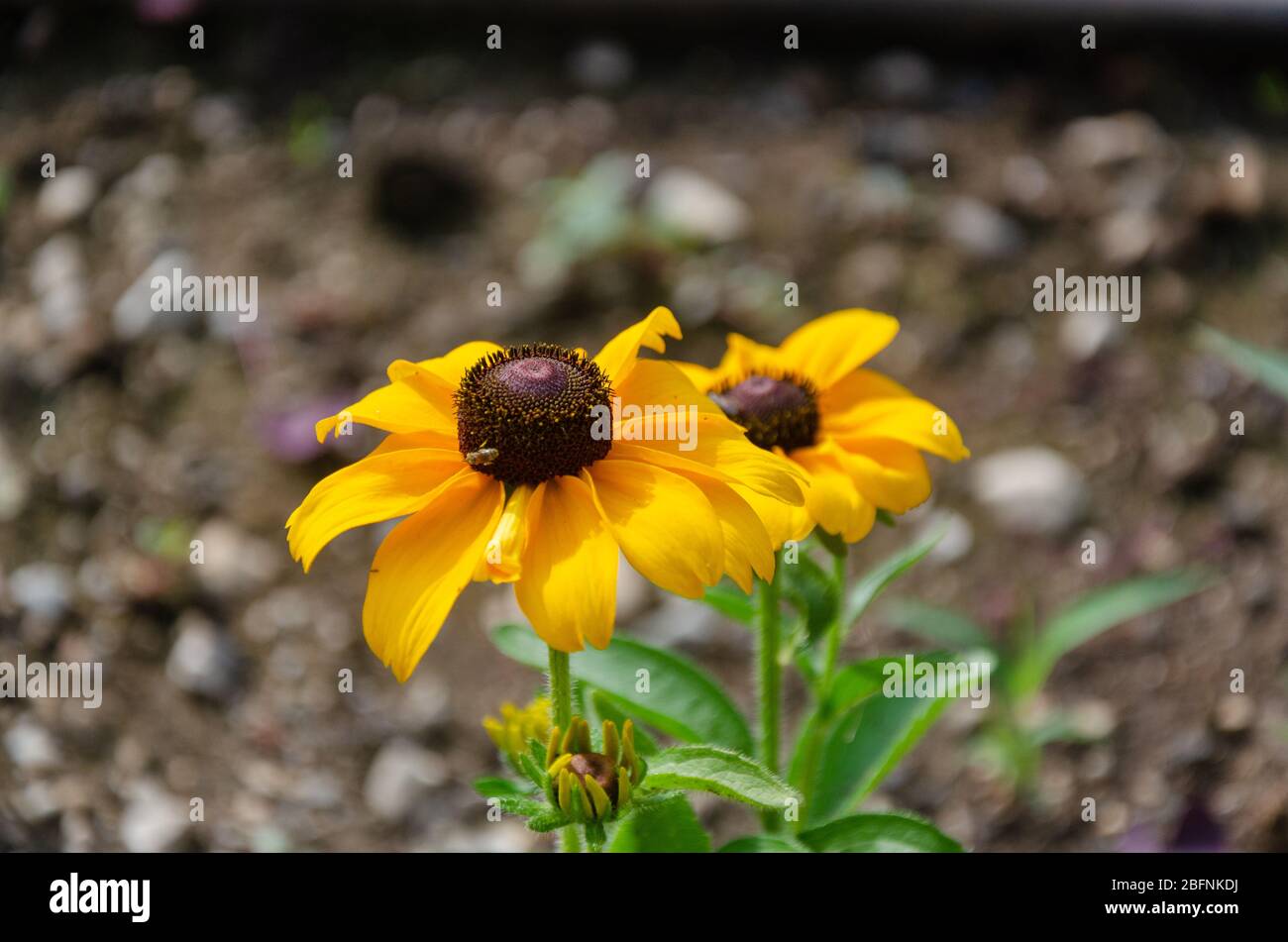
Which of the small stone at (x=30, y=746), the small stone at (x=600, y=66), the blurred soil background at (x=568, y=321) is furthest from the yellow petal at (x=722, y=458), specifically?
the small stone at (x=600, y=66)

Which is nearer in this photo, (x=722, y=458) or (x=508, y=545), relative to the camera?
(x=508, y=545)

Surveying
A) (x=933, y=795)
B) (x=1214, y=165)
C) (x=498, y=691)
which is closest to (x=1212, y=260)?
(x=1214, y=165)

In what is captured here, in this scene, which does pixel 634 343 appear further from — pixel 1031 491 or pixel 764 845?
pixel 1031 491

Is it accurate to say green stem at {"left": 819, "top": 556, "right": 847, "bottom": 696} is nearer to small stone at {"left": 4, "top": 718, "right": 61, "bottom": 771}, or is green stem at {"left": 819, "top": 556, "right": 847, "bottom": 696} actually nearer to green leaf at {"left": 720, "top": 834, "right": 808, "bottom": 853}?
green leaf at {"left": 720, "top": 834, "right": 808, "bottom": 853}

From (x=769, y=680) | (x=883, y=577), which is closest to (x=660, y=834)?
(x=769, y=680)

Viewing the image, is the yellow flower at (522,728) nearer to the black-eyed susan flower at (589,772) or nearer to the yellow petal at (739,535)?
the black-eyed susan flower at (589,772)
